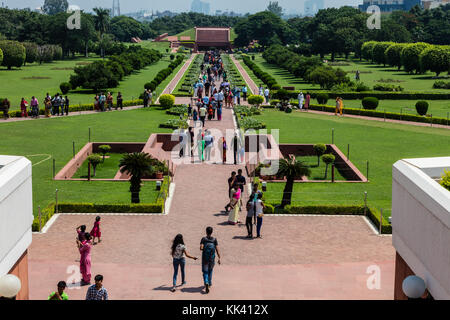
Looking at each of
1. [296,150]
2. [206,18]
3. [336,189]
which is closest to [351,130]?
[296,150]

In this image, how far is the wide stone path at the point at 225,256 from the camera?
11.4 m

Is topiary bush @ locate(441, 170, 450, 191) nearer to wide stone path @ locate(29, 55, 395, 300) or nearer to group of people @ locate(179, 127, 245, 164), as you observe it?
wide stone path @ locate(29, 55, 395, 300)

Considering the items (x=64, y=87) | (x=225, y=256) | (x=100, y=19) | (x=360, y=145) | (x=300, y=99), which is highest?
(x=100, y=19)

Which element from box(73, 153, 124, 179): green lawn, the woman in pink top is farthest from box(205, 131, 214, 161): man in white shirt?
the woman in pink top

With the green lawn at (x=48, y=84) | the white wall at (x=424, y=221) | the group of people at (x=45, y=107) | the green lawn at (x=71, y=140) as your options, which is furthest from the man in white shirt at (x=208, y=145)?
the green lawn at (x=48, y=84)

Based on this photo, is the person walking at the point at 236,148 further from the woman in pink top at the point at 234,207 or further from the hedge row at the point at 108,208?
the woman in pink top at the point at 234,207

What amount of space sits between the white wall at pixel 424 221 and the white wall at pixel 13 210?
188 inches

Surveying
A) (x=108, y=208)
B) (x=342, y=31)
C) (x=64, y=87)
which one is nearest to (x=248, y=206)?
(x=108, y=208)

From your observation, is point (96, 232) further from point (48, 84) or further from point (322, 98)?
point (48, 84)

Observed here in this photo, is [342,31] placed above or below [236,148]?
above

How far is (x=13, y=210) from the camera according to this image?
835cm

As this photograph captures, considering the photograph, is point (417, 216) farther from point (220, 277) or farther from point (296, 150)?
point (296, 150)

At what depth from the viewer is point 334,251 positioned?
14000mm

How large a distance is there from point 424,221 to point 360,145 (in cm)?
1903
